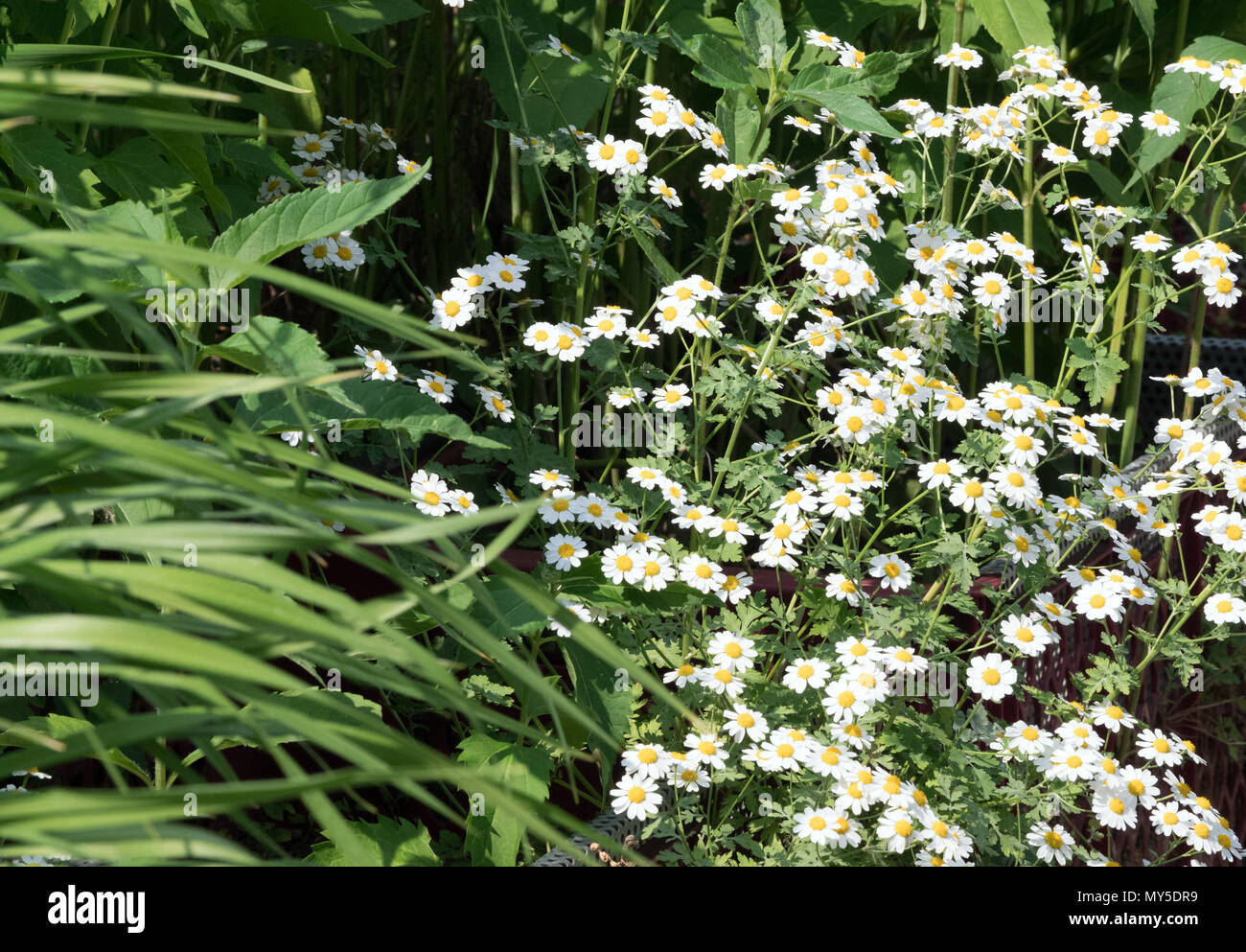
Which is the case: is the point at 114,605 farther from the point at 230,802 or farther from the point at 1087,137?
the point at 1087,137

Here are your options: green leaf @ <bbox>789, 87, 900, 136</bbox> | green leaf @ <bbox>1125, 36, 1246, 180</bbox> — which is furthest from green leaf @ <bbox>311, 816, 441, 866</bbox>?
green leaf @ <bbox>1125, 36, 1246, 180</bbox>

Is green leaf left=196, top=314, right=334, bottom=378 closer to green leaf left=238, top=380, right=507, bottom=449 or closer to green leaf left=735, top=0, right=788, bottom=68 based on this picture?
green leaf left=238, top=380, right=507, bottom=449

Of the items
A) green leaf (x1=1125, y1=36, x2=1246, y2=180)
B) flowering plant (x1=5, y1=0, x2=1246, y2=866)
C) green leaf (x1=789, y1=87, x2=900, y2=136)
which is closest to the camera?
flowering plant (x1=5, y1=0, x2=1246, y2=866)

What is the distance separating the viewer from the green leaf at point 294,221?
0.84 meters

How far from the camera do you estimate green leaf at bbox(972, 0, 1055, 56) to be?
1.50 m

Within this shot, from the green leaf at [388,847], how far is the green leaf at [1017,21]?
118cm

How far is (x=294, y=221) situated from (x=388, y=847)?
51cm

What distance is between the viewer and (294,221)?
2.83 ft

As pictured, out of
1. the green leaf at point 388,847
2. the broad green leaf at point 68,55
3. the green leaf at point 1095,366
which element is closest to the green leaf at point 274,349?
the broad green leaf at point 68,55

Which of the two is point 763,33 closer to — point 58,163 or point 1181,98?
point 1181,98

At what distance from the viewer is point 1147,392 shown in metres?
2.22

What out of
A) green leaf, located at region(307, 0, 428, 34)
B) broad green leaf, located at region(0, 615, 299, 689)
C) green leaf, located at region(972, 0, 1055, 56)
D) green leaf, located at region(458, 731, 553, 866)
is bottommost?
green leaf, located at region(458, 731, 553, 866)

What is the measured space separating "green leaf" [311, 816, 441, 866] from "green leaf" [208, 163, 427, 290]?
0.46 m
